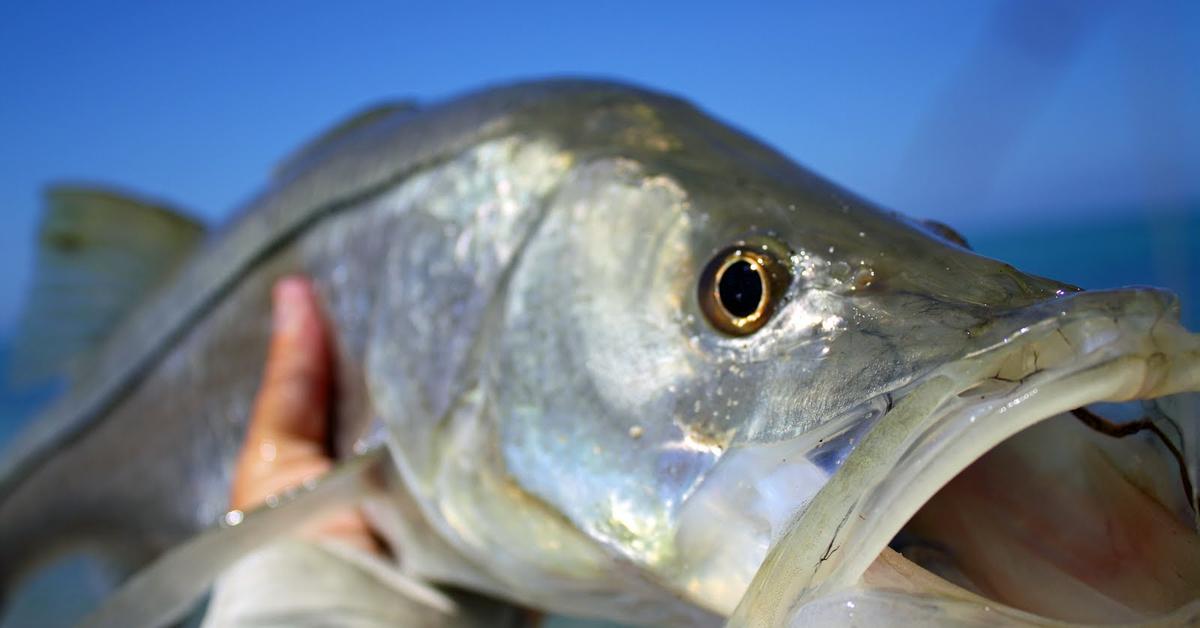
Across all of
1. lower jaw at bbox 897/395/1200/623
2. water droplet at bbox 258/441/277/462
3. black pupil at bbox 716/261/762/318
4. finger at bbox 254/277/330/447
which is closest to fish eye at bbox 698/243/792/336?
black pupil at bbox 716/261/762/318

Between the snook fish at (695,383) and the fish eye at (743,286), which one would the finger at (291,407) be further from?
the fish eye at (743,286)

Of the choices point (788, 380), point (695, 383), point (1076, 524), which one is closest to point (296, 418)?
point (695, 383)

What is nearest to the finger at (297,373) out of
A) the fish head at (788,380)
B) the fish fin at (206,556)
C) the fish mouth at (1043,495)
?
the fish fin at (206,556)

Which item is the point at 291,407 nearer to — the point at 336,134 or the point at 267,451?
the point at 267,451

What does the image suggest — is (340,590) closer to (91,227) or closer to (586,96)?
(586,96)

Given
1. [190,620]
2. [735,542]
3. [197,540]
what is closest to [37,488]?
[190,620]
